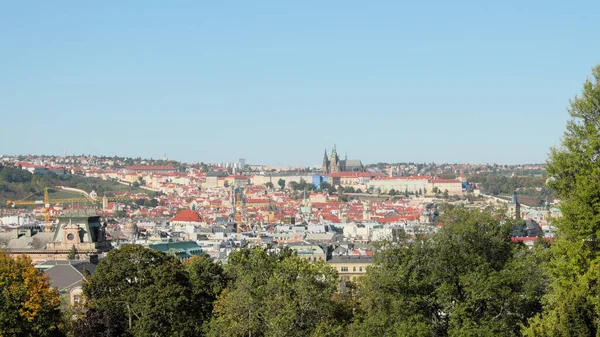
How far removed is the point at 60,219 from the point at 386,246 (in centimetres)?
4262

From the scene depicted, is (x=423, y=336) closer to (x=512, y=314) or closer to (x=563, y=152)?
(x=512, y=314)

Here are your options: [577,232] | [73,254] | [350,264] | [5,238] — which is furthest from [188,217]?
[577,232]

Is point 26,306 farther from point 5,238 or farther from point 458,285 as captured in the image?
point 5,238

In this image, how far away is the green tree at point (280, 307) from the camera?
1463 inches

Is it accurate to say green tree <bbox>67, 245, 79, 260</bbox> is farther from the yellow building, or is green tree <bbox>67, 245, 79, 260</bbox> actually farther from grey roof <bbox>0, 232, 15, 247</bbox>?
the yellow building

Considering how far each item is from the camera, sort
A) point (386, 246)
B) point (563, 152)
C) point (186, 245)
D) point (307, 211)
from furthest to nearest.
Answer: point (307, 211) < point (186, 245) < point (386, 246) < point (563, 152)

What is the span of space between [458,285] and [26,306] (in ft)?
44.8

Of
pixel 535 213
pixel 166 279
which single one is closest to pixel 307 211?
pixel 535 213

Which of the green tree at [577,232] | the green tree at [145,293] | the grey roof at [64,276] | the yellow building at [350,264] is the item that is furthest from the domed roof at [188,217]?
the green tree at [577,232]

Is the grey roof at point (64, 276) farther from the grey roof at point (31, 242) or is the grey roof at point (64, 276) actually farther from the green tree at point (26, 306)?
the grey roof at point (31, 242)

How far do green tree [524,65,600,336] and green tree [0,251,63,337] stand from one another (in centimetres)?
1643

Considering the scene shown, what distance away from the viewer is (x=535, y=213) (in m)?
170

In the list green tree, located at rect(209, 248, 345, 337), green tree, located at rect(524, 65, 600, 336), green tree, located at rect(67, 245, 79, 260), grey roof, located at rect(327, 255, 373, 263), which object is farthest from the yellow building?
green tree, located at rect(524, 65, 600, 336)

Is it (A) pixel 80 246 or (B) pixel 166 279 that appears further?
(A) pixel 80 246
